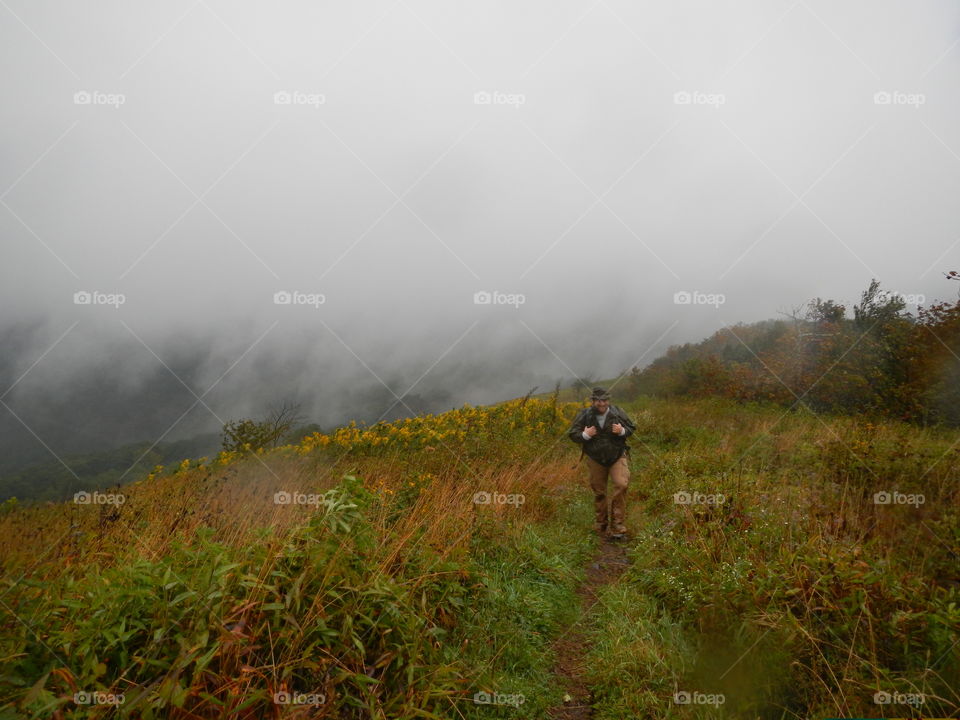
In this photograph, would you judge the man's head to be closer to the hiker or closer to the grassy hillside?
the hiker

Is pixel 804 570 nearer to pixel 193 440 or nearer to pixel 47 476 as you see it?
pixel 193 440

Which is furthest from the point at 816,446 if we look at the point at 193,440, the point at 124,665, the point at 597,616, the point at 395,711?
the point at 193,440

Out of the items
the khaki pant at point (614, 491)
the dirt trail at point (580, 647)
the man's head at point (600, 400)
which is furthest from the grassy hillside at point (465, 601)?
the man's head at point (600, 400)

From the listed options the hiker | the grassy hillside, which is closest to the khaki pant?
the hiker

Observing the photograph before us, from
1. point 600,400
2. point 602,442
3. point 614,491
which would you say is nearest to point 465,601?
point 614,491

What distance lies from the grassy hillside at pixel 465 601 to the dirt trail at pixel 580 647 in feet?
0.15

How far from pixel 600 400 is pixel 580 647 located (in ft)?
12.4

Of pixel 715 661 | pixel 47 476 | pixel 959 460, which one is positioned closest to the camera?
pixel 715 661

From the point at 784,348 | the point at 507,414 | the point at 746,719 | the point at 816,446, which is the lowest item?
the point at 746,719

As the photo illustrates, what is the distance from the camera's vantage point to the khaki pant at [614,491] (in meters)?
6.63

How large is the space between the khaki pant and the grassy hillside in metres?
0.72

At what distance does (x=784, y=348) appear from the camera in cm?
1539

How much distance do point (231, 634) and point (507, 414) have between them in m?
9.41

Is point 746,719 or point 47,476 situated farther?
point 47,476
